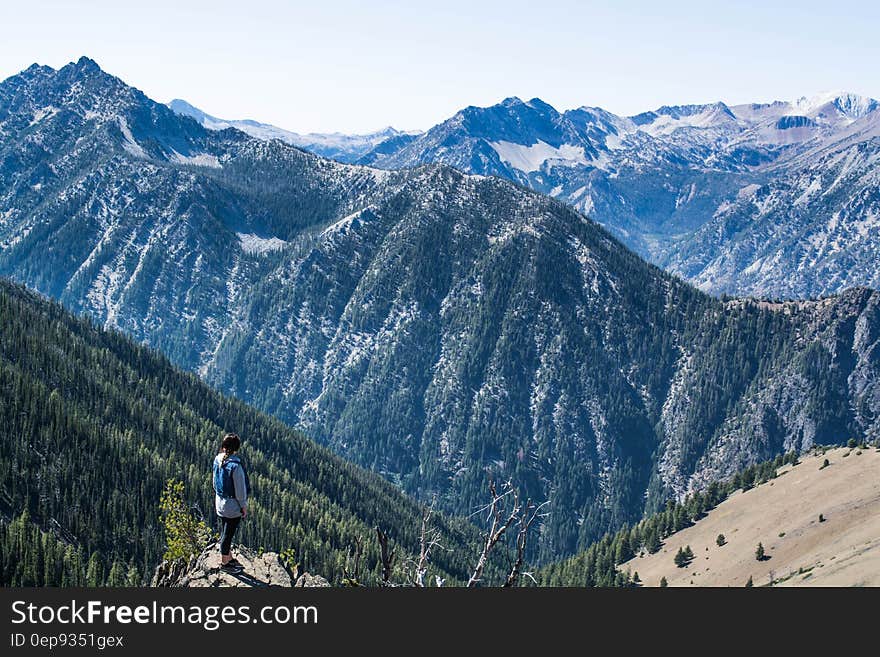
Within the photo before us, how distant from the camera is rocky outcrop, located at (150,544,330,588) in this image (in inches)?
1236

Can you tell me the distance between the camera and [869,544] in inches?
5315

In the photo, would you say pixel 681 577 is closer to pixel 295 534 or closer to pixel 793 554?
pixel 793 554

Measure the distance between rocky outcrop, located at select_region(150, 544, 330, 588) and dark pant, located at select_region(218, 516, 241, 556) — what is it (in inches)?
33.7

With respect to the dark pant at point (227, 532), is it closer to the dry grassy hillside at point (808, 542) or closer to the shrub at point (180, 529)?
the shrub at point (180, 529)

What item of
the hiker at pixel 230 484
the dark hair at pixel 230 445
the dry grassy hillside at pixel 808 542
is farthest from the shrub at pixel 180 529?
the dry grassy hillside at pixel 808 542

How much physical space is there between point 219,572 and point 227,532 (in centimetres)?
323

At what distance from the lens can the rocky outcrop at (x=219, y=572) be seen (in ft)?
103

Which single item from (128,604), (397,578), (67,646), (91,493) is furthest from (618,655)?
(91,493)

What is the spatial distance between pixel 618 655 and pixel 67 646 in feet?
62.8

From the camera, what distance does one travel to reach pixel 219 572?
37.7m

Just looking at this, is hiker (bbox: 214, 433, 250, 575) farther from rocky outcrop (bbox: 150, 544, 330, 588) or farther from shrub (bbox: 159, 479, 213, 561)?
rocky outcrop (bbox: 150, 544, 330, 588)

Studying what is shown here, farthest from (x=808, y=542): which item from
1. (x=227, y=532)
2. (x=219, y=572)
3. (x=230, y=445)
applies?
(x=230, y=445)

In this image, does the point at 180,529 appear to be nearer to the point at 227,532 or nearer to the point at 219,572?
the point at 227,532

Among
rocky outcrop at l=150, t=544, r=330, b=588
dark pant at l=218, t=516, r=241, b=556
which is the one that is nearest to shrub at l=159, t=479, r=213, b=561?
rocky outcrop at l=150, t=544, r=330, b=588
